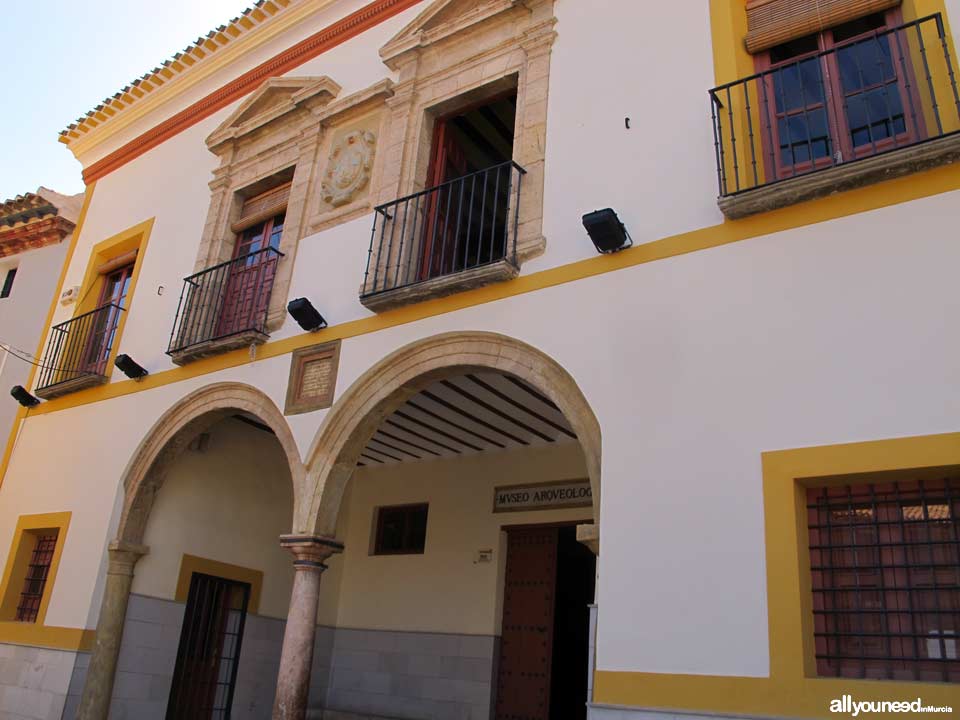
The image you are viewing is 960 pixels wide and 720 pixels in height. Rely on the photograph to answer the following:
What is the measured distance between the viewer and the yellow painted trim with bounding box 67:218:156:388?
9.21m

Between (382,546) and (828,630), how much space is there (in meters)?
6.23

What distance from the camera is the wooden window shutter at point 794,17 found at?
519cm

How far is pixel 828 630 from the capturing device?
12.8ft

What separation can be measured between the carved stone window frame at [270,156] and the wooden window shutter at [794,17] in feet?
13.3

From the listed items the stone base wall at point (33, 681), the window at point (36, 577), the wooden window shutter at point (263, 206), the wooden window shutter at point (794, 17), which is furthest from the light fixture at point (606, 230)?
the window at point (36, 577)

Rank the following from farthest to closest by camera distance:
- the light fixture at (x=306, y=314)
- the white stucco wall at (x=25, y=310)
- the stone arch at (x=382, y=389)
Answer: the white stucco wall at (x=25, y=310) < the light fixture at (x=306, y=314) < the stone arch at (x=382, y=389)

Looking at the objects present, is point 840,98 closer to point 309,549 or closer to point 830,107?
point 830,107

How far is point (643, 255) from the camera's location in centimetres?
516

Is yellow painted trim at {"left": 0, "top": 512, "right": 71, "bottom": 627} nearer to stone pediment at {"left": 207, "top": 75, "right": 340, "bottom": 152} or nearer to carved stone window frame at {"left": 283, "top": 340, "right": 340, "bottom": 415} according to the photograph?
carved stone window frame at {"left": 283, "top": 340, "right": 340, "bottom": 415}

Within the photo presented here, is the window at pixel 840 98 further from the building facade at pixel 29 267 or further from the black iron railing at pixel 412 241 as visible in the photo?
the building facade at pixel 29 267

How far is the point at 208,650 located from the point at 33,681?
1543 millimetres

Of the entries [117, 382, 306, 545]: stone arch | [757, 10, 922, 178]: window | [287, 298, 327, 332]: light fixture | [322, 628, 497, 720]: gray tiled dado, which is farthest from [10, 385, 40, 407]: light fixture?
[757, 10, 922, 178]: window

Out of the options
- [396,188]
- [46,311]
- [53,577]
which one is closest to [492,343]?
[396,188]

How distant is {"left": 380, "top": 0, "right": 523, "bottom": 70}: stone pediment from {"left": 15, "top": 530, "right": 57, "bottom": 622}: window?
5.85 m
